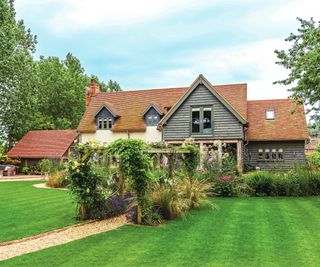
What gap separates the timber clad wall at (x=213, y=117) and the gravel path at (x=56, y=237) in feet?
56.4

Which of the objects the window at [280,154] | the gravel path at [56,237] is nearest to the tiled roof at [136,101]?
the window at [280,154]

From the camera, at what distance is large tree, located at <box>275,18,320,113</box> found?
13.2 metres

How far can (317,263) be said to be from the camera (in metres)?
6.91

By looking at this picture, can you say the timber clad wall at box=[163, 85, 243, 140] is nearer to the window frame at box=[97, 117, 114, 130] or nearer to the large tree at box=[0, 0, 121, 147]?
the window frame at box=[97, 117, 114, 130]

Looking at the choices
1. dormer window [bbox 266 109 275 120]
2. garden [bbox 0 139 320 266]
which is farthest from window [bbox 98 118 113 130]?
garden [bbox 0 139 320 266]

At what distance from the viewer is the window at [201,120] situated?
91.6 ft

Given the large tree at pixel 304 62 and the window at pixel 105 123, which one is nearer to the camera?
the large tree at pixel 304 62

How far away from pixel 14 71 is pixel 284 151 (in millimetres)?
24042

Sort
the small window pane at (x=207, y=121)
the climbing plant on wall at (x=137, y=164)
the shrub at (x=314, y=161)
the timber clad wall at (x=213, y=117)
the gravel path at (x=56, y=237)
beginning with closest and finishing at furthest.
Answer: the gravel path at (x=56, y=237) → the climbing plant on wall at (x=137, y=164) → the shrub at (x=314, y=161) → the timber clad wall at (x=213, y=117) → the small window pane at (x=207, y=121)

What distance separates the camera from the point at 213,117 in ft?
90.8

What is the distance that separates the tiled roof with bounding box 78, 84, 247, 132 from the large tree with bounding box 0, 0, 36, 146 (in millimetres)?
6302

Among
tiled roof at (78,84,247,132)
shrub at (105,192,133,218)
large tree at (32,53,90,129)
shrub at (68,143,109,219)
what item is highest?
large tree at (32,53,90,129)

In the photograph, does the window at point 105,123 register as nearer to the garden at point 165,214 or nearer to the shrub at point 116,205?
the garden at point 165,214

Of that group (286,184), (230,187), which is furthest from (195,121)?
(286,184)
